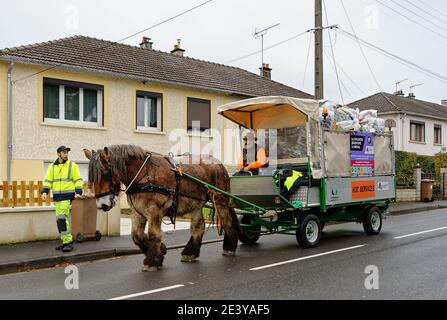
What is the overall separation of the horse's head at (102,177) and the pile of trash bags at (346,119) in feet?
15.1

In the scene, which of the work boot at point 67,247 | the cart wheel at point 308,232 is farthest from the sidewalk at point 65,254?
the cart wheel at point 308,232

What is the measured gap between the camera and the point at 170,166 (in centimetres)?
791

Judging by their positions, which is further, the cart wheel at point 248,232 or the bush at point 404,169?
the bush at point 404,169

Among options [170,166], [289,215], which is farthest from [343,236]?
[170,166]

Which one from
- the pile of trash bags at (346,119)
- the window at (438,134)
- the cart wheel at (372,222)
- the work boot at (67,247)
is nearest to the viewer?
the work boot at (67,247)

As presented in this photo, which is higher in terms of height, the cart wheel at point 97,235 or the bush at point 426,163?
the bush at point 426,163

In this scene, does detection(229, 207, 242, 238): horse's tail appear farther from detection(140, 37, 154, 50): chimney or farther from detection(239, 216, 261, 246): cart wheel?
detection(140, 37, 154, 50): chimney

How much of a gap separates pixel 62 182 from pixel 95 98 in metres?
8.85

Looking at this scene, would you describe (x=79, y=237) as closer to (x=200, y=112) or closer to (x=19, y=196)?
(x=19, y=196)

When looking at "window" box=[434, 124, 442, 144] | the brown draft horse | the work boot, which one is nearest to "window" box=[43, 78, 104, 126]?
the work boot

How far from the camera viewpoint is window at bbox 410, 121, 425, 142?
33.9 metres

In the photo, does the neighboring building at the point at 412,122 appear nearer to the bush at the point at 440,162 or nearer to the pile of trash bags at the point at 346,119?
the bush at the point at 440,162

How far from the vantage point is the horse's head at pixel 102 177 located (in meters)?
7.11
